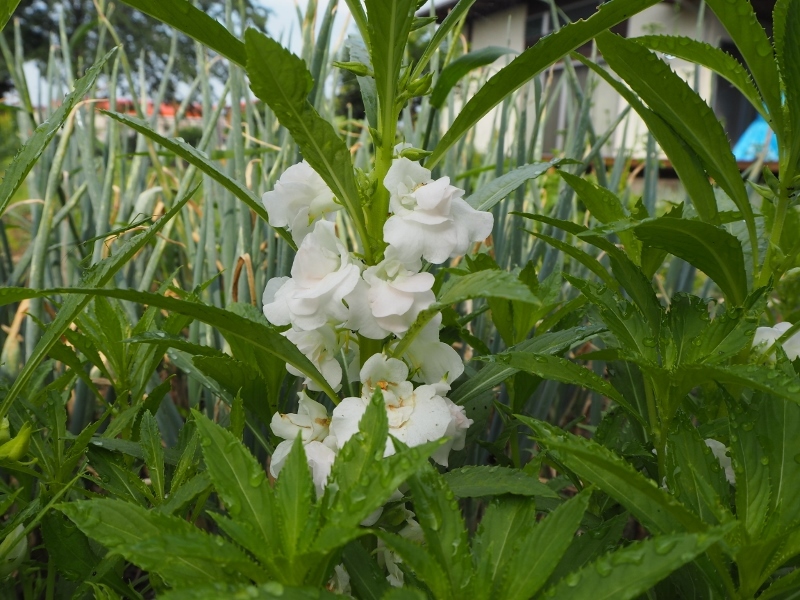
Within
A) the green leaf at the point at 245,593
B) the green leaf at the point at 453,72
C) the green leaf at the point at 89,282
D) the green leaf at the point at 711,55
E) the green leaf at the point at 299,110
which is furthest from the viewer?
the green leaf at the point at 453,72

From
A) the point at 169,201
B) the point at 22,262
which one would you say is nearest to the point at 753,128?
the point at 169,201

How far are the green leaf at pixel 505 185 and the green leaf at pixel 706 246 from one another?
0.13m

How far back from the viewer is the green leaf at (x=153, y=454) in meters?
0.61

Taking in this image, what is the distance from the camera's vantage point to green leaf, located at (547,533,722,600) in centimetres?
36

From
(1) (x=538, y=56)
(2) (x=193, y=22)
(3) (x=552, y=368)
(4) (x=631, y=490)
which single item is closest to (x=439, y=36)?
(1) (x=538, y=56)

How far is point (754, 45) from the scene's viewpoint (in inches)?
23.9

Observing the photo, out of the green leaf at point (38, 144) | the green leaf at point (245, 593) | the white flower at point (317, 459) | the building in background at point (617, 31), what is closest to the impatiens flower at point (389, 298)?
the white flower at point (317, 459)

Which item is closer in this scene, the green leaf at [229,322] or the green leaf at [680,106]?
the green leaf at [229,322]

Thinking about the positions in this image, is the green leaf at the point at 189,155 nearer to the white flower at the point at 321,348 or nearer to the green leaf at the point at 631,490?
the white flower at the point at 321,348

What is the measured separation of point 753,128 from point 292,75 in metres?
6.18

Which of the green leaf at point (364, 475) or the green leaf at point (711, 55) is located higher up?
the green leaf at point (711, 55)

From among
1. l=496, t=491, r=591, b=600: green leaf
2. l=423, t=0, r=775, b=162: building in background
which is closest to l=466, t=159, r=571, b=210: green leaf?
l=496, t=491, r=591, b=600: green leaf

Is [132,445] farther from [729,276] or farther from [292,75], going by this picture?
[729,276]

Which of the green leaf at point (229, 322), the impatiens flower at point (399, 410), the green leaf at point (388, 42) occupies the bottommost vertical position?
the impatiens flower at point (399, 410)
